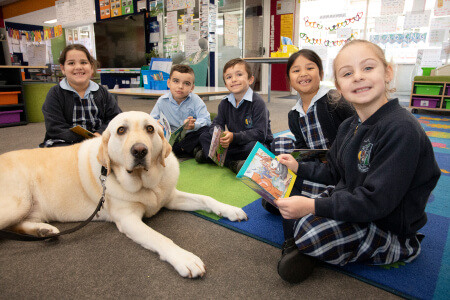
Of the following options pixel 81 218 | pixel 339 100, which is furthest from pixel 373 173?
pixel 81 218

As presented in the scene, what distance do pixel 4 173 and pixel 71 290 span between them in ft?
2.43

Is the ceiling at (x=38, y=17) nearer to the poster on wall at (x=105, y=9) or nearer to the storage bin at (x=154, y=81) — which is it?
the poster on wall at (x=105, y=9)

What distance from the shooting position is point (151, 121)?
1.34 metres

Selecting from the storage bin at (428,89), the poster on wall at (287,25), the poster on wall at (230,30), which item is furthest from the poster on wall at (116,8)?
the storage bin at (428,89)

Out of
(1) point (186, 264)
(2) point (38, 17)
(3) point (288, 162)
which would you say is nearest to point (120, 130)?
(1) point (186, 264)

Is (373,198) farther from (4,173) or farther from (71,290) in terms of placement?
(4,173)

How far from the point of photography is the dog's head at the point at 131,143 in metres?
1.23

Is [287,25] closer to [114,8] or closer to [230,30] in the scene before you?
[230,30]

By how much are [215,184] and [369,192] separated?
1233 mm

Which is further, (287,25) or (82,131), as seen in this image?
(287,25)

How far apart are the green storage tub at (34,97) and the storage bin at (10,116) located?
237 millimetres

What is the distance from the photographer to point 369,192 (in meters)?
0.92

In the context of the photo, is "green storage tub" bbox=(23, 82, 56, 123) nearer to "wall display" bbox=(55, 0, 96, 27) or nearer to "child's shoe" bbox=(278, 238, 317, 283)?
"child's shoe" bbox=(278, 238, 317, 283)

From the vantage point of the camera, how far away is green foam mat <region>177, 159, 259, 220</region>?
1773 mm
